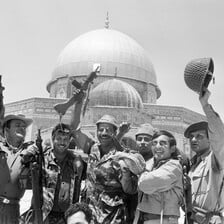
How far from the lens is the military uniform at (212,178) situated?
3357 mm

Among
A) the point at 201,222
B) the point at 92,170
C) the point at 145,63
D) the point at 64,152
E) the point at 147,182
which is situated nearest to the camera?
the point at 147,182

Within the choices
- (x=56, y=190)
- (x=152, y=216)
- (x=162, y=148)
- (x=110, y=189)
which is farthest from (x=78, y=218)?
(x=56, y=190)

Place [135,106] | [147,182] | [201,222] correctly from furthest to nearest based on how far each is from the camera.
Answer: [135,106], [201,222], [147,182]

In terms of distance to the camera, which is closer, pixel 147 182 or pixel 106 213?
pixel 147 182

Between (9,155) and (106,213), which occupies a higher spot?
(9,155)

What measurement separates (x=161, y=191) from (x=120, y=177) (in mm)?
432

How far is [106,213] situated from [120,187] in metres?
0.24

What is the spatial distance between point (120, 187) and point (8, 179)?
106 cm

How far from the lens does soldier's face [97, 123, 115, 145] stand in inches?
150

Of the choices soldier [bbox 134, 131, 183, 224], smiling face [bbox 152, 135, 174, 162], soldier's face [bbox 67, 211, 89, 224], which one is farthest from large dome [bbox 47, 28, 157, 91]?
soldier's face [bbox 67, 211, 89, 224]

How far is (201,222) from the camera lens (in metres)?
3.42

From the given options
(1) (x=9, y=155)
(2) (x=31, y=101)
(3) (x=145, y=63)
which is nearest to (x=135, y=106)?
(2) (x=31, y=101)

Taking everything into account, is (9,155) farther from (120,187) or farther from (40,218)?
(120,187)

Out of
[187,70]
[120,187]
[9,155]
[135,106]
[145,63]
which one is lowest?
[120,187]
